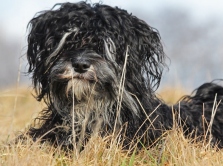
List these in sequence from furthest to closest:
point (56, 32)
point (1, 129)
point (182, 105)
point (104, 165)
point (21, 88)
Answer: point (21, 88) < point (1, 129) < point (182, 105) < point (56, 32) < point (104, 165)

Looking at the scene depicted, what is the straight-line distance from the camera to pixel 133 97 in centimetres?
651

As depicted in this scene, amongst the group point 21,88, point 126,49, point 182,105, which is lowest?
point 21,88

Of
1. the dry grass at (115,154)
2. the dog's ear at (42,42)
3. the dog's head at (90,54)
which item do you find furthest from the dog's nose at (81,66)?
the dry grass at (115,154)

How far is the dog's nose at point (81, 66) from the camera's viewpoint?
5961mm

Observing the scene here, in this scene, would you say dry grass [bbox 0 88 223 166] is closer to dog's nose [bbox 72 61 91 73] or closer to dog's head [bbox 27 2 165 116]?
dog's head [bbox 27 2 165 116]

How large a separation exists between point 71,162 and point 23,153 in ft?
1.31

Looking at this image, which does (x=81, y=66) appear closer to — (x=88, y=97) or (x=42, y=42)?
(x=88, y=97)

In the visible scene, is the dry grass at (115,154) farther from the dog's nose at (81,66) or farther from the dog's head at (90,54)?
the dog's nose at (81,66)

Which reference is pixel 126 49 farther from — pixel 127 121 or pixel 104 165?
pixel 104 165

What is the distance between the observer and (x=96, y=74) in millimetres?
5977

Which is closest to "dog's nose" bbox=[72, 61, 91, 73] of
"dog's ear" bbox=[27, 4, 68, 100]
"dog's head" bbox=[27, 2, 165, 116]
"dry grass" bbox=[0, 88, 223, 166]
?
"dog's head" bbox=[27, 2, 165, 116]

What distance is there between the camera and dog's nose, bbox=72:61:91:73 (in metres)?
5.96

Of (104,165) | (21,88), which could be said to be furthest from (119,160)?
(21,88)

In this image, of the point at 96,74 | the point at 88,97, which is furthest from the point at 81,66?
the point at 88,97
